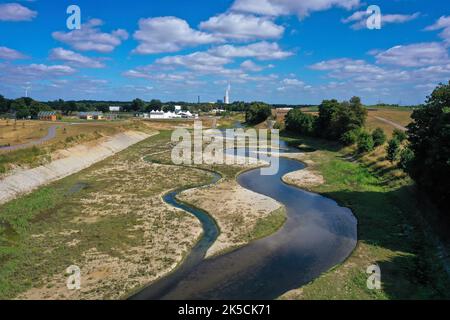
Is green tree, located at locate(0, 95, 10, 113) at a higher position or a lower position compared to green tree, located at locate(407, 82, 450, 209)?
higher

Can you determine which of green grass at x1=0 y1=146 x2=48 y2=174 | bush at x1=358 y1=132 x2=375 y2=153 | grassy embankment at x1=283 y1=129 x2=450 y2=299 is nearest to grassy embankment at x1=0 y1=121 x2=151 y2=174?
green grass at x1=0 y1=146 x2=48 y2=174

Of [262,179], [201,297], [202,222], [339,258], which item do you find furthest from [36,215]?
[262,179]

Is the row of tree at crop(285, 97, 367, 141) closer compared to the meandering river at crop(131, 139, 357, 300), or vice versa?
the meandering river at crop(131, 139, 357, 300)

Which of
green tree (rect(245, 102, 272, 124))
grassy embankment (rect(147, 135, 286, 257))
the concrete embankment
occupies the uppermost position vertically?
green tree (rect(245, 102, 272, 124))

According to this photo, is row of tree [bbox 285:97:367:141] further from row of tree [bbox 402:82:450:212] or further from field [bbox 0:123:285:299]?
row of tree [bbox 402:82:450:212]

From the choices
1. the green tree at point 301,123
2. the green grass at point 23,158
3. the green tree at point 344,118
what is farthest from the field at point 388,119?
the green grass at point 23,158

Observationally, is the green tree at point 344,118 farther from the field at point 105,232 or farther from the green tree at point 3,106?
the green tree at point 3,106
